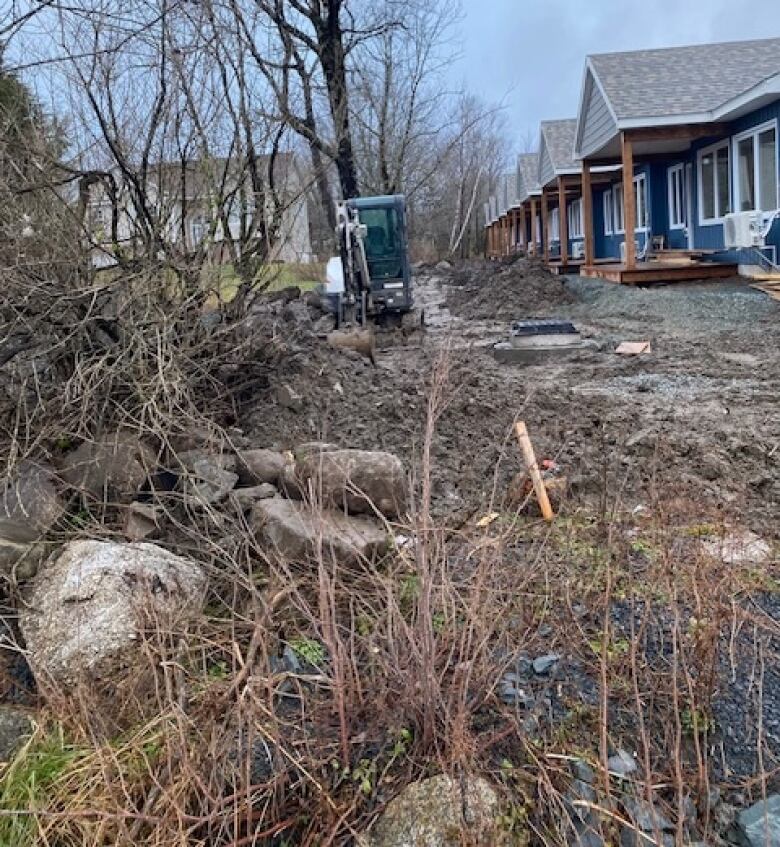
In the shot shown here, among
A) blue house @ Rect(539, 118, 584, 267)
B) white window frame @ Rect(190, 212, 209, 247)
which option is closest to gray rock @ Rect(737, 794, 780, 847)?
white window frame @ Rect(190, 212, 209, 247)

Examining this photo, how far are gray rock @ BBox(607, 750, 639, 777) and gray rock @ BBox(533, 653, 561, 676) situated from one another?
0.51m

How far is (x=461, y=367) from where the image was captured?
33.8ft

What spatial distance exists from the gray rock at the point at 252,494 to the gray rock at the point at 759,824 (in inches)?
120

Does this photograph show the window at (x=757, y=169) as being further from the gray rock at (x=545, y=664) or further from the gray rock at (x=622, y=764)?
the gray rock at (x=622, y=764)

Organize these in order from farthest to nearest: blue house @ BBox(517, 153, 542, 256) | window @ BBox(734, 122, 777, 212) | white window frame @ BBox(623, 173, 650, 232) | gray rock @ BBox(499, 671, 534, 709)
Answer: blue house @ BBox(517, 153, 542, 256), white window frame @ BBox(623, 173, 650, 232), window @ BBox(734, 122, 777, 212), gray rock @ BBox(499, 671, 534, 709)

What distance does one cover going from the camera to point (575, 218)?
1401 inches

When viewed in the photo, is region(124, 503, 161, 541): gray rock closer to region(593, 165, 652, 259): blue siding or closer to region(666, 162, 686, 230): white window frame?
region(666, 162, 686, 230): white window frame

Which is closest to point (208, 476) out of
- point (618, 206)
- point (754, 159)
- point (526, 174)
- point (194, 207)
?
point (194, 207)

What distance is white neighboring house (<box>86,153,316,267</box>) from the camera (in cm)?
626

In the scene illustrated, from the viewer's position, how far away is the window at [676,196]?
21.3 meters

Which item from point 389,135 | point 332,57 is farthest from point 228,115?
point 389,135

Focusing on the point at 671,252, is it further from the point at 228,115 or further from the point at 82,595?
the point at 82,595

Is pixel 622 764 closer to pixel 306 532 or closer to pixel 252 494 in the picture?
pixel 306 532

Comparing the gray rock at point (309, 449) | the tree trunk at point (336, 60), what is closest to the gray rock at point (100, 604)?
the gray rock at point (309, 449)
